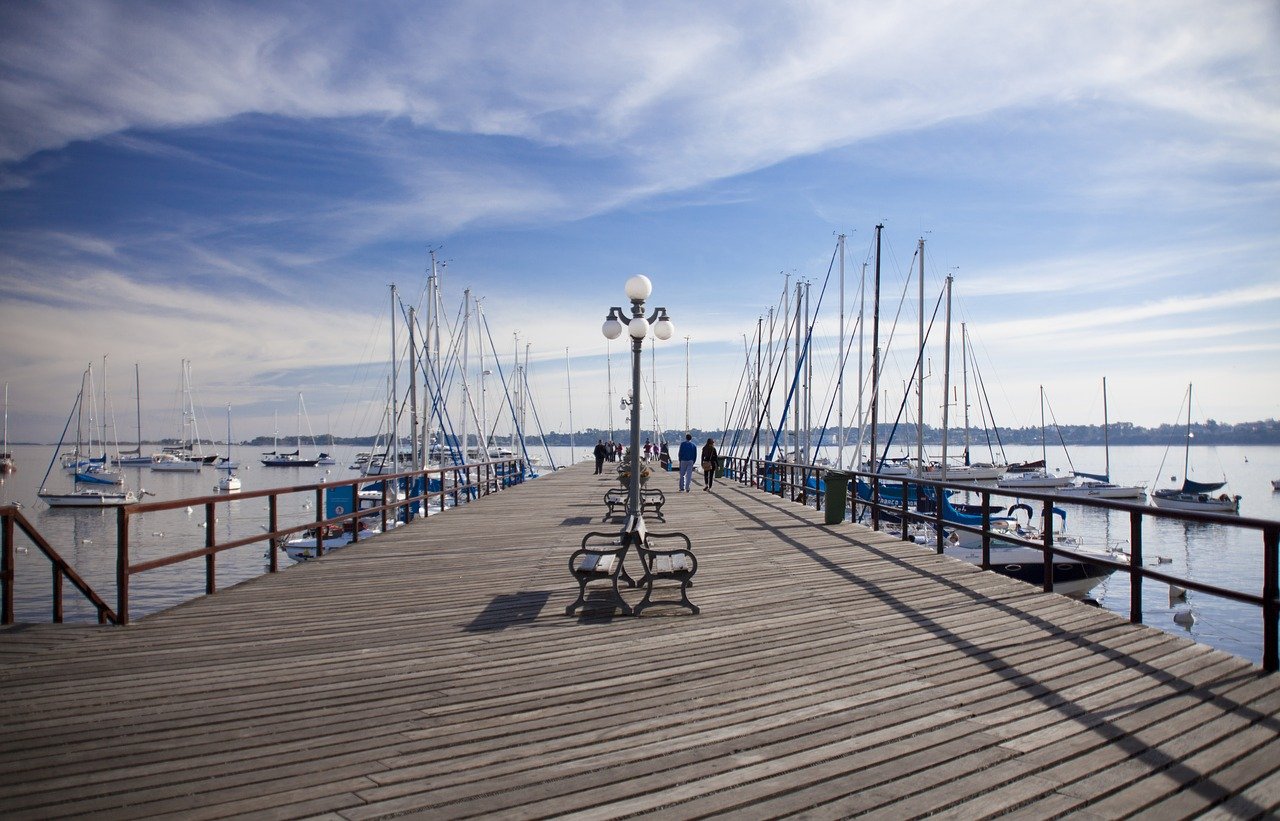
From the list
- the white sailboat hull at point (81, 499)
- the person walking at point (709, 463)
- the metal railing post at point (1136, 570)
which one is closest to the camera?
the metal railing post at point (1136, 570)

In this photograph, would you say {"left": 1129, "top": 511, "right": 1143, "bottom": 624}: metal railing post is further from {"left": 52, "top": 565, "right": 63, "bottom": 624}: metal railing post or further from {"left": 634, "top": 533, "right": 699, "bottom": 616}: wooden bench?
{"left": 52, "top": 565, "right": 63, "bottom": 624}: metal railing post

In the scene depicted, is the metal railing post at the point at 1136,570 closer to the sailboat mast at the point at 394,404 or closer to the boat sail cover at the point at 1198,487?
the sailboat mast at the point at 394,404

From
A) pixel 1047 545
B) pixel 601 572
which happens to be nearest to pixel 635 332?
pixel 601 572

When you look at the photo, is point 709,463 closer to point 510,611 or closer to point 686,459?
point 686,459

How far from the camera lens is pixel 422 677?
5188mm

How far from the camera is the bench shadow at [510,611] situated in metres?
6.67

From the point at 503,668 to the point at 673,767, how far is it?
2.01 m

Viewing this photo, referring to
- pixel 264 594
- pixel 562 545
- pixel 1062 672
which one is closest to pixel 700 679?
pixel 1062 672

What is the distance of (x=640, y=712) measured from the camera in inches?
176

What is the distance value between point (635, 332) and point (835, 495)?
17.9 feet

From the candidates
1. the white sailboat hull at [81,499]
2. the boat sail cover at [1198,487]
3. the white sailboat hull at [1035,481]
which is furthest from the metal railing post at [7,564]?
the boat sail cover at [1198,487]

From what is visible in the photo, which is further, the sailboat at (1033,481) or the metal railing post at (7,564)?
the sailboat at (1033,481)

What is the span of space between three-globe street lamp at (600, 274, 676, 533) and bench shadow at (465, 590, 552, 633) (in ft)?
5.33

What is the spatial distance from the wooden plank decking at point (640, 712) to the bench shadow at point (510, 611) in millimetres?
46
